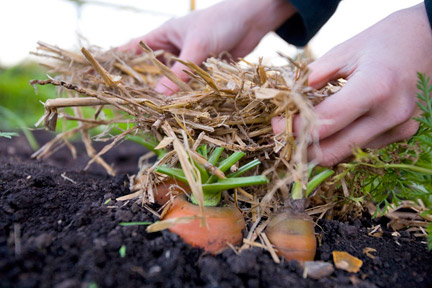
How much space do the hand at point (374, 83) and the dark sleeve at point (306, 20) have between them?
2.92ft

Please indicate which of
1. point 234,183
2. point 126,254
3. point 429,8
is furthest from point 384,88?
point 126,254

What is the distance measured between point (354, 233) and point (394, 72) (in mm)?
493

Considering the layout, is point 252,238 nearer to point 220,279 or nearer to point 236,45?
point 220,279

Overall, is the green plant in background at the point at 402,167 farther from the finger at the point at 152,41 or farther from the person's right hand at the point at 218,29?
the finger at the point at 152,41

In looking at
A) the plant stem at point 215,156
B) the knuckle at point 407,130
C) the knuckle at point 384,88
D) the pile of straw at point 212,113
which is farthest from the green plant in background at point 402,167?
the plant stem at point 215,156

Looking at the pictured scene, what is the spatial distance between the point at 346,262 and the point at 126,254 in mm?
557

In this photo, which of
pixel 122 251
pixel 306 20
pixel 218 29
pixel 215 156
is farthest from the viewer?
pixel 306 20

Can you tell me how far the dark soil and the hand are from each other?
0.30 metres

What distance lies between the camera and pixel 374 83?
2.67 ft

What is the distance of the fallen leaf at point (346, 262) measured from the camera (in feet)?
2.73

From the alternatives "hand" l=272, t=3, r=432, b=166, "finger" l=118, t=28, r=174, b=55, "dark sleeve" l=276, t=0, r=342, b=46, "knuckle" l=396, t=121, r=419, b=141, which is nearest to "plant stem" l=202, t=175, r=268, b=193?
"hand" l=272, t=3, r=432, b=166

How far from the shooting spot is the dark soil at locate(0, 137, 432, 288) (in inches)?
26.9

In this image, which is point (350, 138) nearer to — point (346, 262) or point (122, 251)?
point (346, 262)

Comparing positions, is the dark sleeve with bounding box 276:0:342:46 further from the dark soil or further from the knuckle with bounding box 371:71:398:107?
the dark soil
